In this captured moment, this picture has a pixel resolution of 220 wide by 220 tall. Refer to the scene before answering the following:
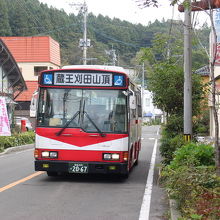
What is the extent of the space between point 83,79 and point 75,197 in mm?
3483

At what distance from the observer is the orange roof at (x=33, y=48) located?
165 ft

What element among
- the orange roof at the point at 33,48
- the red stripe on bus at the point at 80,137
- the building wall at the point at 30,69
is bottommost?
the red stripe on bus at the point at 80,137

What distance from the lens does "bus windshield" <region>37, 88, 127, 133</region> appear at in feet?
38.3

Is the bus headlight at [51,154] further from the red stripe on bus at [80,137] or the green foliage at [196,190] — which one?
the green foliage at [196,190]

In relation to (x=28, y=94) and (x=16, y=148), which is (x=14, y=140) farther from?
(x=28, y=94)

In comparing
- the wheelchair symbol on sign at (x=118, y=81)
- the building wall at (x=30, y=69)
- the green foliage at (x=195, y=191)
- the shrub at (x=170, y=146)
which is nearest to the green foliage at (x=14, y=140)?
the shrub at (x=170, y=146)

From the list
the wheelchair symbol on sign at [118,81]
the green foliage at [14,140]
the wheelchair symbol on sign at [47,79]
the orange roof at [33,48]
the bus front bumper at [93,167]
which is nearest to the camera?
the bus front bumper at [93,167]

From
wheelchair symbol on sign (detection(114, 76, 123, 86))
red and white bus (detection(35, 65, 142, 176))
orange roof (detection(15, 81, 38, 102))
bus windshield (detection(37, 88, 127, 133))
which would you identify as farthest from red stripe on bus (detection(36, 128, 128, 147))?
orange roof (detection(15, 81, 38, 102))

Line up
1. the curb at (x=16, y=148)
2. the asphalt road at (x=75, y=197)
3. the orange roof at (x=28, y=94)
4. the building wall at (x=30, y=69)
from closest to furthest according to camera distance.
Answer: the asphalt road at (x=75, y=197)
the curb at (x=16, y=148)
the orange roof at (x=28, y=94)
the building wall at (x=30, y=69)

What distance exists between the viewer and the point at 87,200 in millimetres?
9414

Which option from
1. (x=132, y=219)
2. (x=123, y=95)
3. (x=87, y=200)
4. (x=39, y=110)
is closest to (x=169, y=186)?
(x=132, y=219)

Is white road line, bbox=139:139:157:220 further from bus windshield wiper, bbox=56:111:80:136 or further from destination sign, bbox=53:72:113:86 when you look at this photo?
destination sign, bbox=53:72:113:86

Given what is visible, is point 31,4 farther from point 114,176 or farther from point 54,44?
point 114,176

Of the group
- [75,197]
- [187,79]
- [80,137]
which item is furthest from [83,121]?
[187,79]
